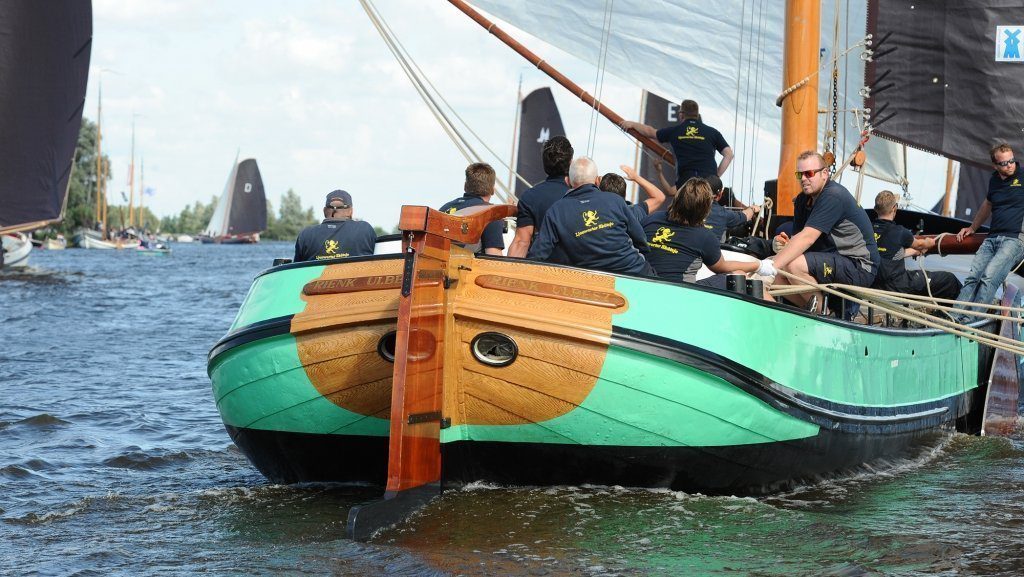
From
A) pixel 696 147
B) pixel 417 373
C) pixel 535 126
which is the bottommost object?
pixel 417 373

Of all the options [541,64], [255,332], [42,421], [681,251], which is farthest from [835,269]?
[42,421]

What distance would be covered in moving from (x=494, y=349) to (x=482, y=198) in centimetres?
148

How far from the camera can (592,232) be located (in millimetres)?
6883

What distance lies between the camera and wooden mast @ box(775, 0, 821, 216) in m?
11.0

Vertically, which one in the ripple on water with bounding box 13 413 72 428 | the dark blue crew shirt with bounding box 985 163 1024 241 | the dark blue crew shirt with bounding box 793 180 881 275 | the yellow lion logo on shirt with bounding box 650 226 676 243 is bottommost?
the ripple on water with bounding box 13 413 72 428

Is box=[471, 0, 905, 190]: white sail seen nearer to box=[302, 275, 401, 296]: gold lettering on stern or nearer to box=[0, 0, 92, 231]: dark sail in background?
box=[302, 275, 401, 296]: gold lettering on stern

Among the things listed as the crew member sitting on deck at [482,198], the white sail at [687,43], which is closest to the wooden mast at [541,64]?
the white sail at [687,43]

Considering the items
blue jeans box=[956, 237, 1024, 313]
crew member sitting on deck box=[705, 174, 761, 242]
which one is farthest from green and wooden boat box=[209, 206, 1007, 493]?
blue jeans box=[956, 237, 1024, 313]

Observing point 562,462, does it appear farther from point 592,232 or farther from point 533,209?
point 533,209

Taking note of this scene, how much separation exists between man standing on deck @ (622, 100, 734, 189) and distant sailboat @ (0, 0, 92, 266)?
95.7ft

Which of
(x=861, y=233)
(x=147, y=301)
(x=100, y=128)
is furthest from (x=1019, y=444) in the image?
(x=100, y=128)

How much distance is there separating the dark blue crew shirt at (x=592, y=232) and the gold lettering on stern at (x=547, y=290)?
1.14ft

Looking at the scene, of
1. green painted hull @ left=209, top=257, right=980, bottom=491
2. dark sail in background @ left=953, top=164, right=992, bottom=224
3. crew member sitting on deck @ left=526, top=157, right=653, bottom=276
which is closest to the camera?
green painted hull @ left=209, top=257, right=980, bottom=491

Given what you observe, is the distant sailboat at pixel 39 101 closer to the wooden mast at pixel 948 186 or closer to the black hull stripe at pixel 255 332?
the wooden mast at pixel 948 186
